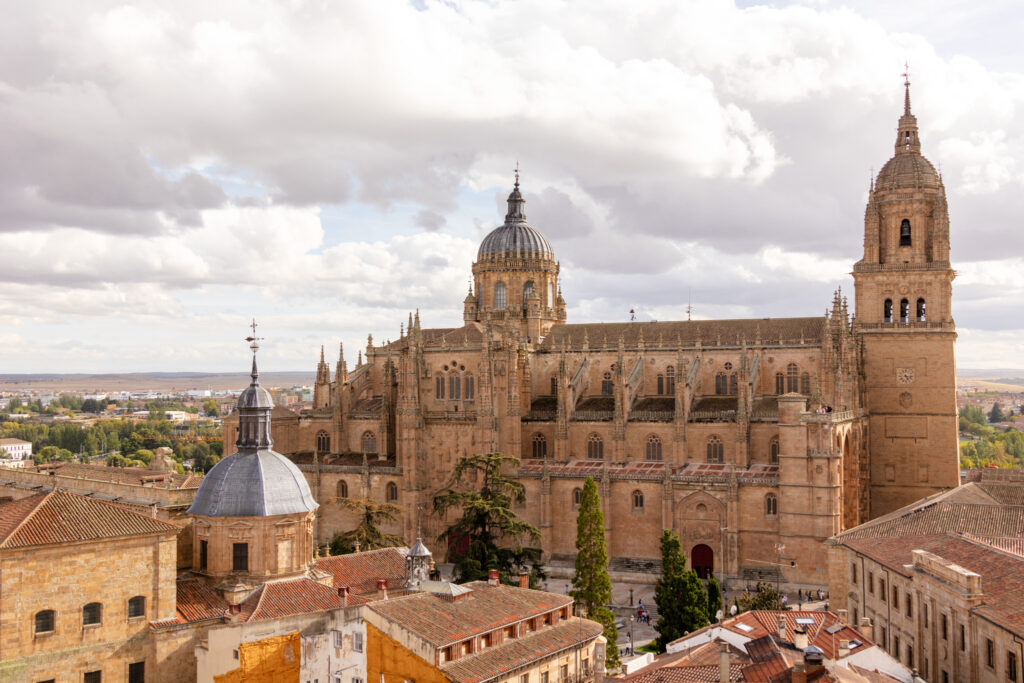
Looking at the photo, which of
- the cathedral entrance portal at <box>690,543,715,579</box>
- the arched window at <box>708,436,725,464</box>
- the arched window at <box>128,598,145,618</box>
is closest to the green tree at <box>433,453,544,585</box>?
the cathedral entrance portal at <box>690,543,715,579</box>

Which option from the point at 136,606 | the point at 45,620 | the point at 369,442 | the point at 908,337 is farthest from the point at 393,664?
the point at 908,337

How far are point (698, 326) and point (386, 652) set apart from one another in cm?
4619

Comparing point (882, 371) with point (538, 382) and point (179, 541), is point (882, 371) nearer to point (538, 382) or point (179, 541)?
point (538, 382)

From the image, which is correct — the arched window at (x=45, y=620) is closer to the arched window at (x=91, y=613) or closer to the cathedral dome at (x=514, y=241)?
the arched window at (x=91, y=613)

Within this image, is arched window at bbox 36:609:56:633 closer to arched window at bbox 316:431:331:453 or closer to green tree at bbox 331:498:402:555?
green tree at bbox 331:498:402:555

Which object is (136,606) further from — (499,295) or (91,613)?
(499,295)

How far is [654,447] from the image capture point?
66188 millimetres

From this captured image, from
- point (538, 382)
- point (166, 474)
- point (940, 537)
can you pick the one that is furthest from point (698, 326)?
point (166, 474)

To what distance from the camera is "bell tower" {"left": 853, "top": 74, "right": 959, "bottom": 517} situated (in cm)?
6631

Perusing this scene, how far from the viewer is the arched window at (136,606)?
109 feet

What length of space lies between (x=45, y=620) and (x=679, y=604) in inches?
1092

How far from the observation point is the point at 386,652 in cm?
3175

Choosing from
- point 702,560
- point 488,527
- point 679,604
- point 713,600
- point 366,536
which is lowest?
point 702,560

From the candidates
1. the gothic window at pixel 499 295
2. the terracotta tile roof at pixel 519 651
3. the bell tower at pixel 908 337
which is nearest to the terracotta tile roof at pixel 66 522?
the terracotta tile roof at pixel 519 651
